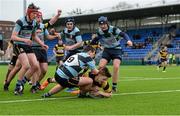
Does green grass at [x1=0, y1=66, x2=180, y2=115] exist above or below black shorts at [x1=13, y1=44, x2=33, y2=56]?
below

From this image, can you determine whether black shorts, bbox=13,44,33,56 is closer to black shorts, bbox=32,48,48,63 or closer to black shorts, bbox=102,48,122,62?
black shorts, bbox=32,48,48,63

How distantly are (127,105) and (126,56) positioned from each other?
4466 centimetres

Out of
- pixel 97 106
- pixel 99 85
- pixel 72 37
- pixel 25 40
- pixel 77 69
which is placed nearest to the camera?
pixel 97 106

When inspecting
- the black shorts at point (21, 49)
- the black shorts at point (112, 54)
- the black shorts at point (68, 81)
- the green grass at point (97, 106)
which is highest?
the black shorts at point (21, 49)

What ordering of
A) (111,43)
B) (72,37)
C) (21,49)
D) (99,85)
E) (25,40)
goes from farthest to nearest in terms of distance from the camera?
(72,37) < (111,43) < (21,49) < (25,40) < (99,85)

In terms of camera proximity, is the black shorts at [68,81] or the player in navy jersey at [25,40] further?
the player in navy jersey at [25,40]

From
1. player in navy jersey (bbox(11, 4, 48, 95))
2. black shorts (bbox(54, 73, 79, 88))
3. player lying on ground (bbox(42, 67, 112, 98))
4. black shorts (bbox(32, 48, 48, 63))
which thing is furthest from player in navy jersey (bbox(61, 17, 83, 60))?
black shorts (bbox(54, 73, 79, 88))

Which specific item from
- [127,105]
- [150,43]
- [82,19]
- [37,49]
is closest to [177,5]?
[150,43]

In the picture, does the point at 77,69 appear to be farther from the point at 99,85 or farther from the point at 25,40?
the point at 25,40

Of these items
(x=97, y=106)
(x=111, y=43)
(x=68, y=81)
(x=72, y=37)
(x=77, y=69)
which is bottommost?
(x=97, y=106)

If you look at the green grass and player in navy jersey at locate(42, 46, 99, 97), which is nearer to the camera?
the green grass

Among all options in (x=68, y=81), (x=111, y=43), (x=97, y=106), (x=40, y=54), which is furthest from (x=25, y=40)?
(x=97, y=106)

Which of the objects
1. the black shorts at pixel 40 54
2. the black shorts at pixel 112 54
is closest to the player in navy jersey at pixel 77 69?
the black shorts at pixel 112 54

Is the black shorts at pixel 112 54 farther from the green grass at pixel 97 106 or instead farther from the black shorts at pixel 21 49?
the black shorts at pixel 21 49
